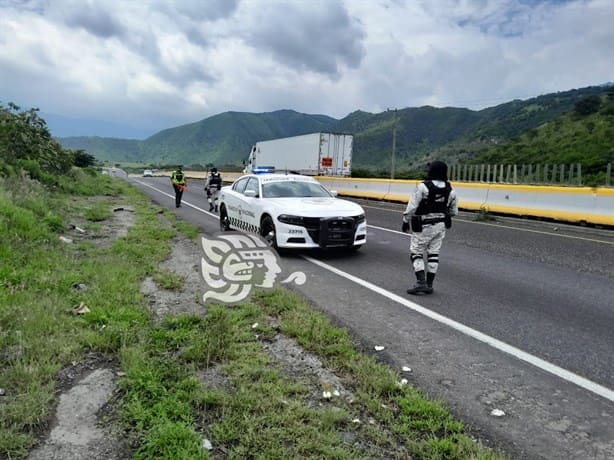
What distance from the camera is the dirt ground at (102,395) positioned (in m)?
2.60

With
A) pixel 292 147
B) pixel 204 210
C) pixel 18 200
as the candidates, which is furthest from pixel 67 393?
pixel 292 147

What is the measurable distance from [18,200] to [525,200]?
13.8 metres

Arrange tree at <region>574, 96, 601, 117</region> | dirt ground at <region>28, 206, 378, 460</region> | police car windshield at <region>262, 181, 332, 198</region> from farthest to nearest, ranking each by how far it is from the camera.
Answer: tree at <region>574, 96, 601, 117</region> < police car windshield at <region>262, 181, 332, 198</region> < dirt ground at <region>28, 206, 378, 460</region>

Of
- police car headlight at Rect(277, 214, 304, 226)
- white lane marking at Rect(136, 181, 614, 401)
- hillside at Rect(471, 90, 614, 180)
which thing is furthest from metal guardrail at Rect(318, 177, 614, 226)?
hillside at Rect(471, 90, 614, 180)

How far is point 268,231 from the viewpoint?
28.1ft

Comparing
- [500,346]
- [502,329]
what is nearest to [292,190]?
[502,329]

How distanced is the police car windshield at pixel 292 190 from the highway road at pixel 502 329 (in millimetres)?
1422

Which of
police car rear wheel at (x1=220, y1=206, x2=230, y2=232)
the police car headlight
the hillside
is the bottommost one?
police car rear wheel at (x1=220, y1=206, x2=230, y2=232)

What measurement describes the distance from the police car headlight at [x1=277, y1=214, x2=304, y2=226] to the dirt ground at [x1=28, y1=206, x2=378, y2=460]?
290 cm

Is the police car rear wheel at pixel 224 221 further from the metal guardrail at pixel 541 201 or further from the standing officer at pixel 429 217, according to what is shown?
the metal guardrail at pixel 541 201

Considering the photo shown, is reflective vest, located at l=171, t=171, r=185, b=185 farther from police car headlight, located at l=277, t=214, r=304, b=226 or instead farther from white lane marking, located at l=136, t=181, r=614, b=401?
white lane marking, located at l=136, t=181, r=614, b=401

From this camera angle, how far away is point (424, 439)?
2762 millimetres

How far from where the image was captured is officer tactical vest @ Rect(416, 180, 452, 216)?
5.86 meters

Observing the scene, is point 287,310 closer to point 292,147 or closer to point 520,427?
point 520,427
